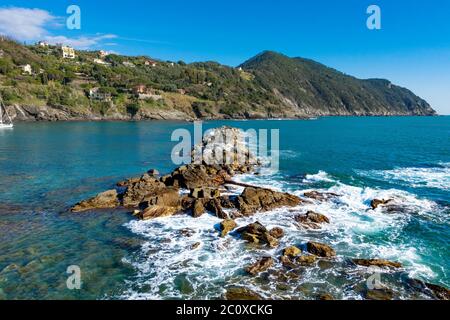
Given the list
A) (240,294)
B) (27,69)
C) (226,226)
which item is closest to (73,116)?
(27,69)

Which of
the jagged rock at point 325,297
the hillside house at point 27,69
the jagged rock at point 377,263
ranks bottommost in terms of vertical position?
the jagged rock at point 325,297

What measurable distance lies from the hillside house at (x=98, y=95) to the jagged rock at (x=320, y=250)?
159 meters

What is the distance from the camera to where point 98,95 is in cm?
16312

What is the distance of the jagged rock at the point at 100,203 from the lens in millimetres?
29513

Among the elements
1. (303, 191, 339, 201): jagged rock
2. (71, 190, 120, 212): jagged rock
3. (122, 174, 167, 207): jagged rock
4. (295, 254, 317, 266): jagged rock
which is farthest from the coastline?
(295, 254, 317, 266): jagged rock

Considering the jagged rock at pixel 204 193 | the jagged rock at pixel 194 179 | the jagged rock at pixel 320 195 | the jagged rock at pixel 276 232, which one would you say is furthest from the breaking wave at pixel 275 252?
the jagged rock at pixel 194 179

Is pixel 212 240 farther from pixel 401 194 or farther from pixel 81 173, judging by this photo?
pixel 81 173

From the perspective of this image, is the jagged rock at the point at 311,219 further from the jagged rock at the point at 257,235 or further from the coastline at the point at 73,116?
the coastline at the point at 73,116

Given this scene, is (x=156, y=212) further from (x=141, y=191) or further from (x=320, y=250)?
(x=320, y=250)

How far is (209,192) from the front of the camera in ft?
106

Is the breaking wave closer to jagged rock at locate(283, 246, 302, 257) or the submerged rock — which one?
the submerged rock

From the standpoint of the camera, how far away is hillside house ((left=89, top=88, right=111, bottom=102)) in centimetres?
16162

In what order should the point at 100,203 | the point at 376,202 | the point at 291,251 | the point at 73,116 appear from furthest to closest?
the point at 73,116 → the point at 376,202 → the point at 100,203 → the point at 291,251

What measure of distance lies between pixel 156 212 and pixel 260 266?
12215mm
